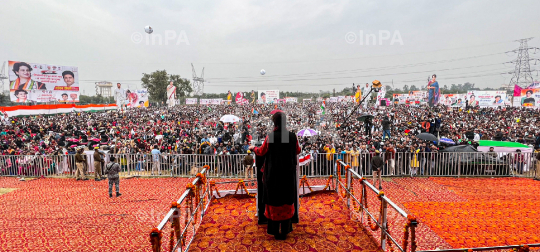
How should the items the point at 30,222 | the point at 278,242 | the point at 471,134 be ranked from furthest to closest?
the point at 471,134, the point at 30,222, the point at 278,242

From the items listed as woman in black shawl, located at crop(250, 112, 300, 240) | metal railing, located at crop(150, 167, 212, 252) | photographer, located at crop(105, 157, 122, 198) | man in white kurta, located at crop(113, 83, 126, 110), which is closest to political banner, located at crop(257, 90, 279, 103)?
man in white kurta, located at crop(113, 83, 126, 110)

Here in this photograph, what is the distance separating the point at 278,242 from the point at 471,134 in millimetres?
15120

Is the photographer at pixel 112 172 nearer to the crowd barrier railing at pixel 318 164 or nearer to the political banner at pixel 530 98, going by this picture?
the crowd barrier railing at pixel 318 164

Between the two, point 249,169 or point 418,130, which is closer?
point 249,169

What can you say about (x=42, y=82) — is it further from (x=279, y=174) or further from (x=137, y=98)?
(x=279, y=174)

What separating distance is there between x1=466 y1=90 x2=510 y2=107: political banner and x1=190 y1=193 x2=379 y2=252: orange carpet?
29286mm

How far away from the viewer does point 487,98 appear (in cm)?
2620

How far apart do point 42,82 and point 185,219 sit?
92.5 feet

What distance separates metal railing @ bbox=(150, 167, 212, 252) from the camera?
2598 mm

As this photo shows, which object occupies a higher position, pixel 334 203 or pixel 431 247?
pixel 334 203

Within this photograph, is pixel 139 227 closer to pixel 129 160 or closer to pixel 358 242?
pixel 358 242

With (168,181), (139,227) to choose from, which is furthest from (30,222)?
(168,181)

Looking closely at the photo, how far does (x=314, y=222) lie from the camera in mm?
→ 4199

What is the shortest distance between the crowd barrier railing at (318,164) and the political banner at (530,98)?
62.3 ft
